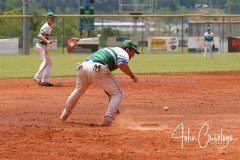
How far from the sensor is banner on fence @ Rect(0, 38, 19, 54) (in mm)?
46906

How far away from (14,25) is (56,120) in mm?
47518

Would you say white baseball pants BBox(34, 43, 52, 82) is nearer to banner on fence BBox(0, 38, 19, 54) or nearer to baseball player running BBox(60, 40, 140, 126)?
baseball player running BBox(60, 40, 140, 126)

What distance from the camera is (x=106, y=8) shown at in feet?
427

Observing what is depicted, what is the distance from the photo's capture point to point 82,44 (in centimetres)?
4891

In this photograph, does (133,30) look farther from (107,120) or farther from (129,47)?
(107,120)

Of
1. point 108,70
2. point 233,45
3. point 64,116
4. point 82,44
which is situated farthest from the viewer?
point 233,45

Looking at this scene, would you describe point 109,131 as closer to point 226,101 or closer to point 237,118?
point 237,118

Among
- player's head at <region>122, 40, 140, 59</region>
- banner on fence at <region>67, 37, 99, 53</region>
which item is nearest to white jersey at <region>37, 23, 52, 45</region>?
player's head at <region>122, 40, 140, 59</region>

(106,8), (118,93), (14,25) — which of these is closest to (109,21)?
(106,8)

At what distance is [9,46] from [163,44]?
36.8 ft

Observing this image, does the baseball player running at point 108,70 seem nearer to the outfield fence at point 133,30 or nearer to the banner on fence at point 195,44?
the outfield fence at point 133,30

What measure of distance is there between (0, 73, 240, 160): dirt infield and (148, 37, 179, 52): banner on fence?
30.3 m

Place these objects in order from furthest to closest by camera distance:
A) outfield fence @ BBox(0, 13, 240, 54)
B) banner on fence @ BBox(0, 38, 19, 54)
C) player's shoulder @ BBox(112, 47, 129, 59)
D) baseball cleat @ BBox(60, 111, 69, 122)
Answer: outfield fence @ BBox(0, 13, 240, 54)
banner on fence @ BBox(0, 38, 19, 54)
baseball cleat @ BBox(60, 111, 69, 122)
player's shoulder @ BBox(112, 47, 129, 59)
